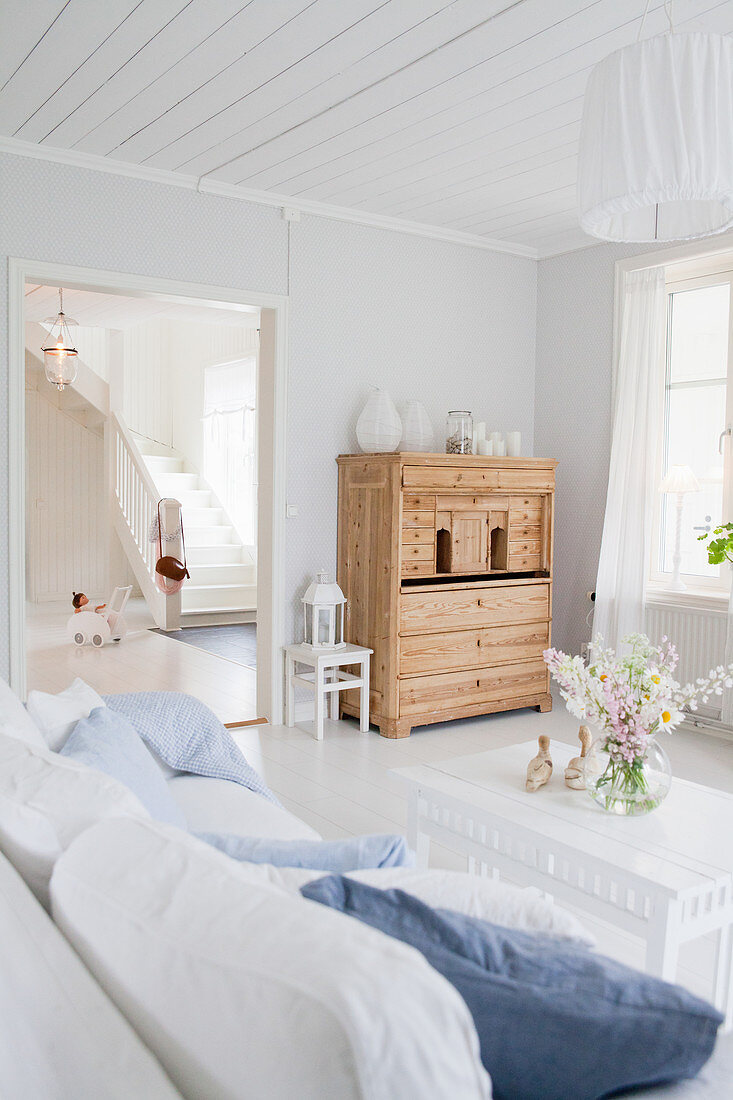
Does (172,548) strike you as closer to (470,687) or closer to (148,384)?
(148,384)

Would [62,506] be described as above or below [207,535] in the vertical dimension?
above

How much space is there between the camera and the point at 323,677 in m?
4.58

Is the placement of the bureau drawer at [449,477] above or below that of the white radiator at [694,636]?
above

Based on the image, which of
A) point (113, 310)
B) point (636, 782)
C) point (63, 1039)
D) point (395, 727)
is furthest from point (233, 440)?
point (63, 1039)

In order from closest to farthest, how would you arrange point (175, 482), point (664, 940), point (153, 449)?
point (664, 940) → point (175, 482) → point (153, 449)

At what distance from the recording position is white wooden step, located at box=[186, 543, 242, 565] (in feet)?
29.8

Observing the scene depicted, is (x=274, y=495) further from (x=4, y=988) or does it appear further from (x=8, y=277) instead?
(x=4, y=988)

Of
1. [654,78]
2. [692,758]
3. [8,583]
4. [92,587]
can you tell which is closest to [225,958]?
[654,78]

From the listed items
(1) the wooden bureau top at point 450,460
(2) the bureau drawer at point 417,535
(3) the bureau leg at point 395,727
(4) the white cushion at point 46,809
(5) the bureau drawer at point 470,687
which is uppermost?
(1) the wooden bureau top at point 450,460

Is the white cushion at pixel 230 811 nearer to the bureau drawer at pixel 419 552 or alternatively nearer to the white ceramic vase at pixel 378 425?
the bureau drawer at pixel 419 552

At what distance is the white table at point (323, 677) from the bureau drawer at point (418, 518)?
71 cm

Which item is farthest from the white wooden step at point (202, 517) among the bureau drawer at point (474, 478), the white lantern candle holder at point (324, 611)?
the bureau drawer at point (474, 478)

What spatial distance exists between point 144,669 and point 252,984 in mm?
5703

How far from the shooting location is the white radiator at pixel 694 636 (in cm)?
467
